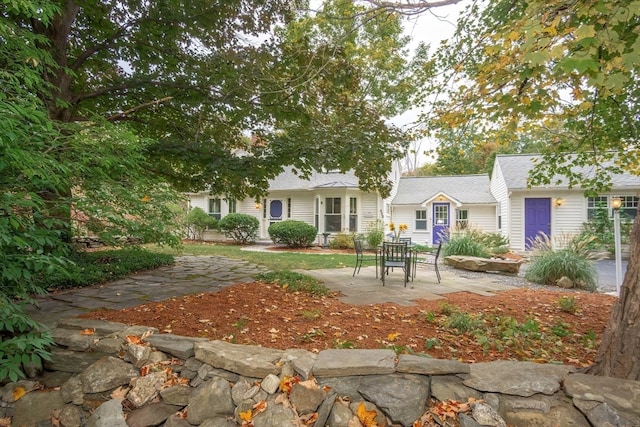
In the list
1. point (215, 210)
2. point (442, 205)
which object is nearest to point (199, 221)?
point (215, 210)

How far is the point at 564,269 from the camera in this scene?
633 centimetres

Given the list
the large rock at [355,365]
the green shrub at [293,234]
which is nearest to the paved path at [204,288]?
the large rock at [355,365]

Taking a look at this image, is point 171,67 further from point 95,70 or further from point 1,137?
point 1,137

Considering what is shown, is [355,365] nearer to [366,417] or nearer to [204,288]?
[366,417]

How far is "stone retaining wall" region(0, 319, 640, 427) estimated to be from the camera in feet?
6.44

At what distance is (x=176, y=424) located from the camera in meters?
2.25

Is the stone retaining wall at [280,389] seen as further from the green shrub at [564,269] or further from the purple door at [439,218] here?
the purple door at [439,218]

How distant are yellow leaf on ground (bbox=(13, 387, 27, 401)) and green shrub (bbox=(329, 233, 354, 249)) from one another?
11.0 m

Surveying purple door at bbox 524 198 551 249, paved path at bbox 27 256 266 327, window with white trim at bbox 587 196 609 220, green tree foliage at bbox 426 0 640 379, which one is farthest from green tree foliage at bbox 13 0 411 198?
window with white trim at bbox 587 196 609 220

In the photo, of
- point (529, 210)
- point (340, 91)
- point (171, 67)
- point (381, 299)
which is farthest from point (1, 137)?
point (529, 210)

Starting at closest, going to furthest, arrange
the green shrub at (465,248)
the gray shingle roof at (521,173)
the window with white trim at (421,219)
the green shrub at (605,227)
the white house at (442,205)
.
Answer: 1. the green shrub at (465,248)
2. the green shrub at (605,227)
3. the gray shingle roof at (521,173)
4. the white house at (442,205)
5. the window with white trim at (421,219)

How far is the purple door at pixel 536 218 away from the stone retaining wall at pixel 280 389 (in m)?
12.3

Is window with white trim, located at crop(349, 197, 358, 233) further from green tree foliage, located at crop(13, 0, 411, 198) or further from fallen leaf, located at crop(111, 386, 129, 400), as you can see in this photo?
fallen leaf, located at crop(111, 386, 129, 400)

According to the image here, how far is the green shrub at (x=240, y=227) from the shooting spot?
47.0 feet
